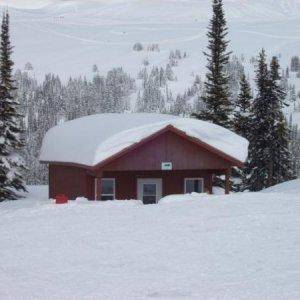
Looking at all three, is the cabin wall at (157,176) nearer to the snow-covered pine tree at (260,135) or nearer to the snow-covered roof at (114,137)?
the snow-covered roof at (114,137)

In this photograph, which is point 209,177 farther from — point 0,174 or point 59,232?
point 59,232

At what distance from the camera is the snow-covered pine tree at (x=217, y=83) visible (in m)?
44.2

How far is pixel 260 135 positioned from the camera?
47000 mm

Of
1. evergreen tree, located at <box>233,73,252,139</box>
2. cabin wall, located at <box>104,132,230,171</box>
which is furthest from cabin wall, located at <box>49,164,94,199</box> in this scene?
evergreen tree, located at <box>233,73,252,139</box>

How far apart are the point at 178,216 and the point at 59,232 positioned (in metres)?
3.53

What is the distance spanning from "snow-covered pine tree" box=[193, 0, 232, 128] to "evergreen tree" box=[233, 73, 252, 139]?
2.88 ft

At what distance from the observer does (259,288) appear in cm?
1009

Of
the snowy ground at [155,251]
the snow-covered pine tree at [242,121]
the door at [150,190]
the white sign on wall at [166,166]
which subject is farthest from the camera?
the snow-covered pine tree at [242,121]

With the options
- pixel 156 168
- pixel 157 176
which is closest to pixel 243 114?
pixel 157 176

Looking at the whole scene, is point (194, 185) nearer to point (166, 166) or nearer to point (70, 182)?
point (166, 166)

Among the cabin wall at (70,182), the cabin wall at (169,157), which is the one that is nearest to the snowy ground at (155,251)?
the cabin wall at (169,157)

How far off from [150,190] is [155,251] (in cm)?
1618

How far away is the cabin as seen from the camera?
26.5 m

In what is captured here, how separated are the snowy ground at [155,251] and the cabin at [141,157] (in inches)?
267
